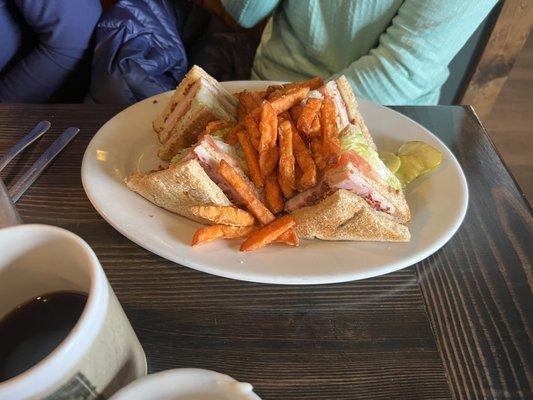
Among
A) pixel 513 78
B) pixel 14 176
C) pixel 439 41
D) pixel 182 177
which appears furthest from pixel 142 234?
pixel 513 78

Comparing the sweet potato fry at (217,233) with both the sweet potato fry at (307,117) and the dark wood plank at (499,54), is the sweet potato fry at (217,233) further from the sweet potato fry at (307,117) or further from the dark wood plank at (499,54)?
the dark wood plank at (499,54)

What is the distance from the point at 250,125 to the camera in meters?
1.14

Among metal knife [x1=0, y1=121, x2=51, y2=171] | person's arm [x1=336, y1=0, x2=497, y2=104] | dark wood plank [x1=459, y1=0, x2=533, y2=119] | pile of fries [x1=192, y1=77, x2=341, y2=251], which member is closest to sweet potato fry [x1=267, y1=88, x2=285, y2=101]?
pile of fries [x1=192, y1=77, x2=341, y2=251]

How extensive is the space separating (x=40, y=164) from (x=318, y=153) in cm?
71

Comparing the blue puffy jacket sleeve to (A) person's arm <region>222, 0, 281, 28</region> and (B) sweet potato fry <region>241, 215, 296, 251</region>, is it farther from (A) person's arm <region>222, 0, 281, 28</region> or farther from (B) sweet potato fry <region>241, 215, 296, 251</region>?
(B) sweet potato fry <region>241, 215, 296, 251</region>

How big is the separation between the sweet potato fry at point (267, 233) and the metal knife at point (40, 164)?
580 millimetres

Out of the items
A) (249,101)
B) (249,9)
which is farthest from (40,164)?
(249,9)

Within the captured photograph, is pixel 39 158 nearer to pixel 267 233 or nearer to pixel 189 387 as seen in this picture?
pixel 267 233

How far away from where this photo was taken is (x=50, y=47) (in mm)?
1785

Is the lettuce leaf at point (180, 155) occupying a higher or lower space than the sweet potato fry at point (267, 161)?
lower

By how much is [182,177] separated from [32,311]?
461 millimetres

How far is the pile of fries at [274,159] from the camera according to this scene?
3.23 ft

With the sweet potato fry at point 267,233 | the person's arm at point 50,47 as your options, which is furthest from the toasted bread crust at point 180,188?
the person's arm at point 50,47

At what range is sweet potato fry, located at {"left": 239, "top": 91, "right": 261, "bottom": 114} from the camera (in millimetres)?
1258
